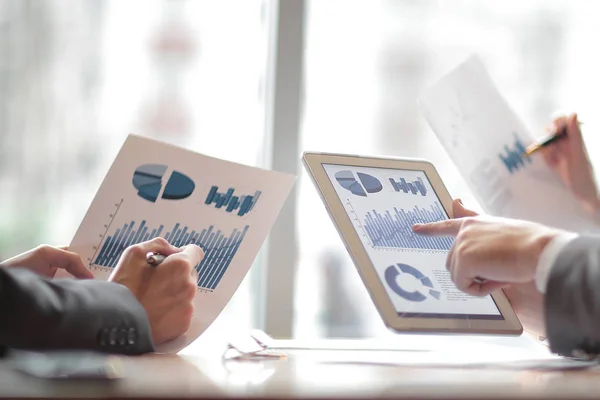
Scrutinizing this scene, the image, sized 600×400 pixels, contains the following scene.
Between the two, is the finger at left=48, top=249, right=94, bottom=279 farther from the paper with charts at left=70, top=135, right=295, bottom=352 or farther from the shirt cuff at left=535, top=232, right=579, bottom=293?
the shirt cuff at left=535, top=232, right=579, bottom=293

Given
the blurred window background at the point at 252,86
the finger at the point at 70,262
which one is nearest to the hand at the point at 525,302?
the finger at the point at 70,262

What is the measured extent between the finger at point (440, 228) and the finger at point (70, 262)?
47cm

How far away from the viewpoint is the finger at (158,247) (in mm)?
959

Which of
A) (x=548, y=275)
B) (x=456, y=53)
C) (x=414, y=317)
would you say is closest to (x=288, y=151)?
(x=456, y=53)

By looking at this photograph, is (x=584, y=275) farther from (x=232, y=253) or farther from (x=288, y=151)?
(x=288, y=151)

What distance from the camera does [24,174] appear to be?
1.73 m

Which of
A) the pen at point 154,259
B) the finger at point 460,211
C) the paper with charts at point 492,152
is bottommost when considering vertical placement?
the pen at point 154,259

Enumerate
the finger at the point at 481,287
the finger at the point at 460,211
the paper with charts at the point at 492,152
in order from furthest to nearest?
the paper with charts at the point at 492,152
the finger at the point at 460,211
the finger at the point at 481,287

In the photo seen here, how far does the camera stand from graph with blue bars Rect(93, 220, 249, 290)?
3.33 ft

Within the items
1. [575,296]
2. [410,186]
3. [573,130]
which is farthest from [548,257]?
[573,130]

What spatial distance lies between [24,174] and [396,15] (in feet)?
3.46

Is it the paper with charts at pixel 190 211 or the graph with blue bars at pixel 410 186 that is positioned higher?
the graph with blue bars at pixel 410 186

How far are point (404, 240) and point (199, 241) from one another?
299mm

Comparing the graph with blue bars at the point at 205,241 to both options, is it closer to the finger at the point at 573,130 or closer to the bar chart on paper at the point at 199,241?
the bar chart on paper at the point at 199,241
